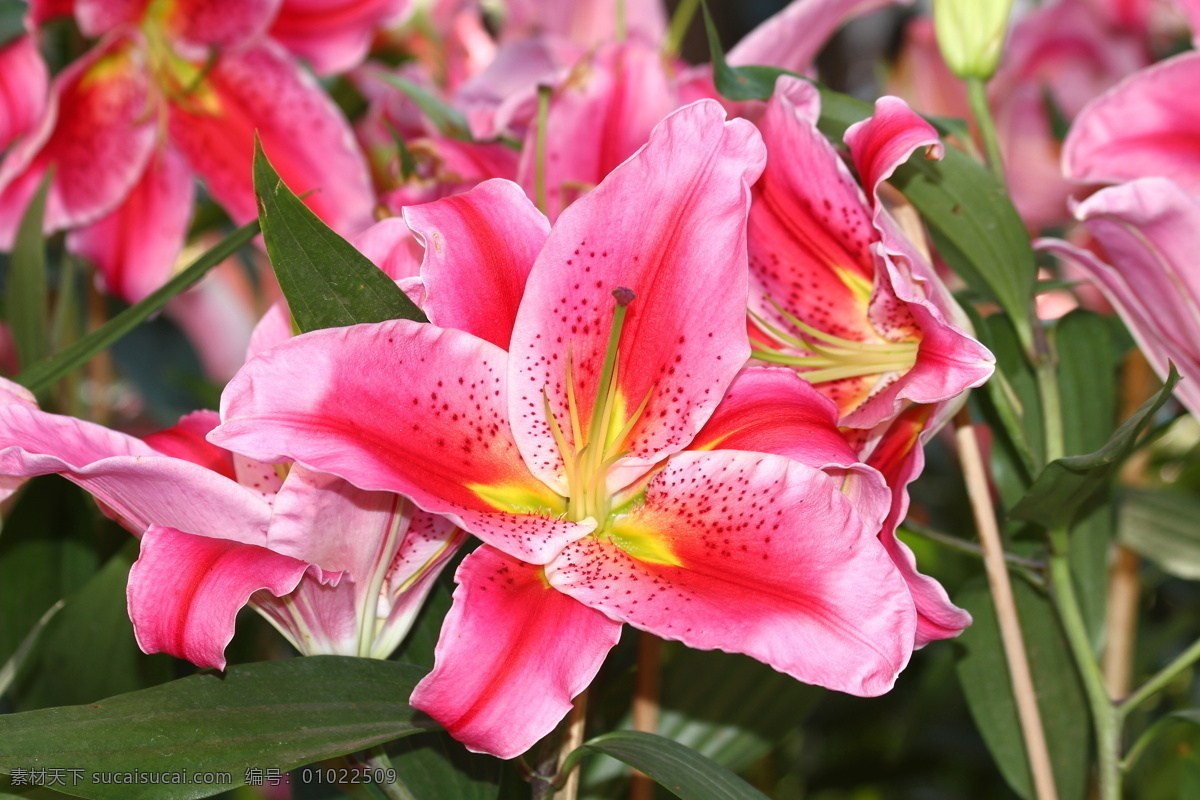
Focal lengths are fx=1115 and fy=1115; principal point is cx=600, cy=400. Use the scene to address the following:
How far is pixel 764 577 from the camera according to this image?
0.40 m

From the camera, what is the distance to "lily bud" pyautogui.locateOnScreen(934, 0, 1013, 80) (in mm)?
578

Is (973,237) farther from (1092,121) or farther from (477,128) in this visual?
(477,128)

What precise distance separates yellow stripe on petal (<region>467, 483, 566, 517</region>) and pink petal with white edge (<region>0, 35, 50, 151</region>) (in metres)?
0.53

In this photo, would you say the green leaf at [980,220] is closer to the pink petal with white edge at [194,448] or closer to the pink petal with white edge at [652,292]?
the pink petal with white edge at [652,292]

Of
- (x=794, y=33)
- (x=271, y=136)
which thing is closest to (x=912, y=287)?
(x=794, y=33)

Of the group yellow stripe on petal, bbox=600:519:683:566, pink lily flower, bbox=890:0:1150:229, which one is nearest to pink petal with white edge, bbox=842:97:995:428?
yellow stripe on petal, bbox=600:519:683:566

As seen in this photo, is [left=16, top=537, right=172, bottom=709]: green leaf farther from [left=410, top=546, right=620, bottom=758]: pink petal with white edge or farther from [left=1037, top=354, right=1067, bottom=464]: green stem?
[left=1037, top=354, right=1067, bottom=464]: green stem

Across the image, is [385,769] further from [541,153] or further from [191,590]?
[541,153]

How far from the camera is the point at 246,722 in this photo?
16.5 inches

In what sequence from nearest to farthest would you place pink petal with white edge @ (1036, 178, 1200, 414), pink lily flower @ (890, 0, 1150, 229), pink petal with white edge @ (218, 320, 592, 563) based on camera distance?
pink petal with white edge @ (218, 320, 592, 563), pink petal with white edge @ (1036, 178, 1200, 414), pink lily flower @ (890, 0, 1150, 229)

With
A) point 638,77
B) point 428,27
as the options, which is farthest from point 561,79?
point 428,27

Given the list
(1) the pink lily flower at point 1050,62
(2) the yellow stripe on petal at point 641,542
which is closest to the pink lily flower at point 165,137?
(2) the yellow stripe on petal at point 641,542

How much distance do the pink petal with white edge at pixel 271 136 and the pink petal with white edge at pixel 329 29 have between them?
4 cm

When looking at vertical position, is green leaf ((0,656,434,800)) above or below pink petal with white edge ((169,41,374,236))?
below
